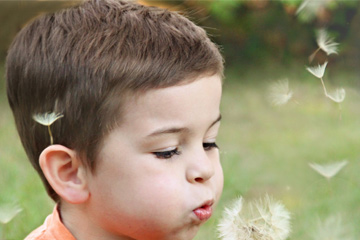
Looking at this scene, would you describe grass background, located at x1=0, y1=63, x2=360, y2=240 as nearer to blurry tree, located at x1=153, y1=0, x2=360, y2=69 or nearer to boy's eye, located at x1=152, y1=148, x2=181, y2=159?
blurry tree, located at x1=153, y1=0, x2=360, y2=69

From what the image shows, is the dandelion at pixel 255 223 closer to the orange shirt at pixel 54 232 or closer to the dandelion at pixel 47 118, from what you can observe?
the orange shirt at pixel 54 232

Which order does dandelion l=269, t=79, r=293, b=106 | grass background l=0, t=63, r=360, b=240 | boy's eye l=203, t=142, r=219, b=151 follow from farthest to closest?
grass background l=0, t=63, r=360, b=240
dandelion l=269, t=79, r=293, b=106
boy's eye l=203, t=142, r=219, b=151

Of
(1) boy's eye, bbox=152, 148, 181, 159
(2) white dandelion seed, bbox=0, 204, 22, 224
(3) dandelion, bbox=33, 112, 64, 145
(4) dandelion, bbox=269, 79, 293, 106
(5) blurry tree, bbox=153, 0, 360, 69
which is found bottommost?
(5) blurry tree, bbox=153, 0, 360, 69

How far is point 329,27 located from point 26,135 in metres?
4.02

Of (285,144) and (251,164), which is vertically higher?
(251,164)

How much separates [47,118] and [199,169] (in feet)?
1.51

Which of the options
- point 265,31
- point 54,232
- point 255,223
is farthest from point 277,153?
point 54,232

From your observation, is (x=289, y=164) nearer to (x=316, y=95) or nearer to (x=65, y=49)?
(x=316, y=95)

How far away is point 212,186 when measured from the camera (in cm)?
204

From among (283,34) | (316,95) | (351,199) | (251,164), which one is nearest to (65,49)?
(351,199)

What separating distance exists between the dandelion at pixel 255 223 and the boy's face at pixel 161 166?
0.15 m

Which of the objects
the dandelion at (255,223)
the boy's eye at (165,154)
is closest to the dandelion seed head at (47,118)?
the boy's eye at (165,154)

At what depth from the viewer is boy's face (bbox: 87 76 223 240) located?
77.4 inches

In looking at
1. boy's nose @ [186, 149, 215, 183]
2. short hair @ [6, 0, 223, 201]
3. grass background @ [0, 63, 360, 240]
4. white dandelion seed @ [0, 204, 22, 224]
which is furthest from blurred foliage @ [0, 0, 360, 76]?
boy's nose @ [186, 149, 215, 183]
